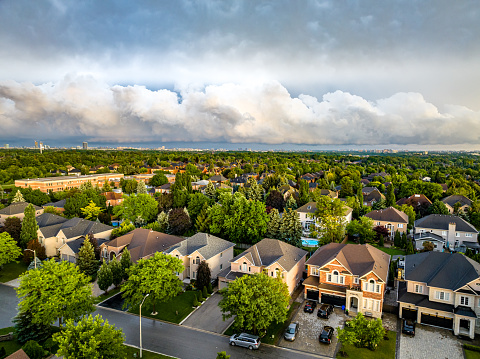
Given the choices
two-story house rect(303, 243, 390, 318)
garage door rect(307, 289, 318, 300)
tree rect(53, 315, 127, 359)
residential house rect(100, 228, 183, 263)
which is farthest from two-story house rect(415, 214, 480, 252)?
tree rect(53, 315, 127, 359)

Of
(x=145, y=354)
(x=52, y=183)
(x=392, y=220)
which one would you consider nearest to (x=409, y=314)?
(x=145, y=354)

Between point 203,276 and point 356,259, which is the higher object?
point 356,259

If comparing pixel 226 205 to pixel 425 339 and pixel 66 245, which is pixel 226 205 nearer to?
pixel 66 245

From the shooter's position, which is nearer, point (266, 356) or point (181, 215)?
point (266, 356)

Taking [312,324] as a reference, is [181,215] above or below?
above

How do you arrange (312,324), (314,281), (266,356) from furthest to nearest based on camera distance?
1. (314,281)
2. (312,324)
3. (266,356)

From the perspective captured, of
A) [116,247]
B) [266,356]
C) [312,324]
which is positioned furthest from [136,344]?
[116,247]

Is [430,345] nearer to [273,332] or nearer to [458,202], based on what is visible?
[273,332]
